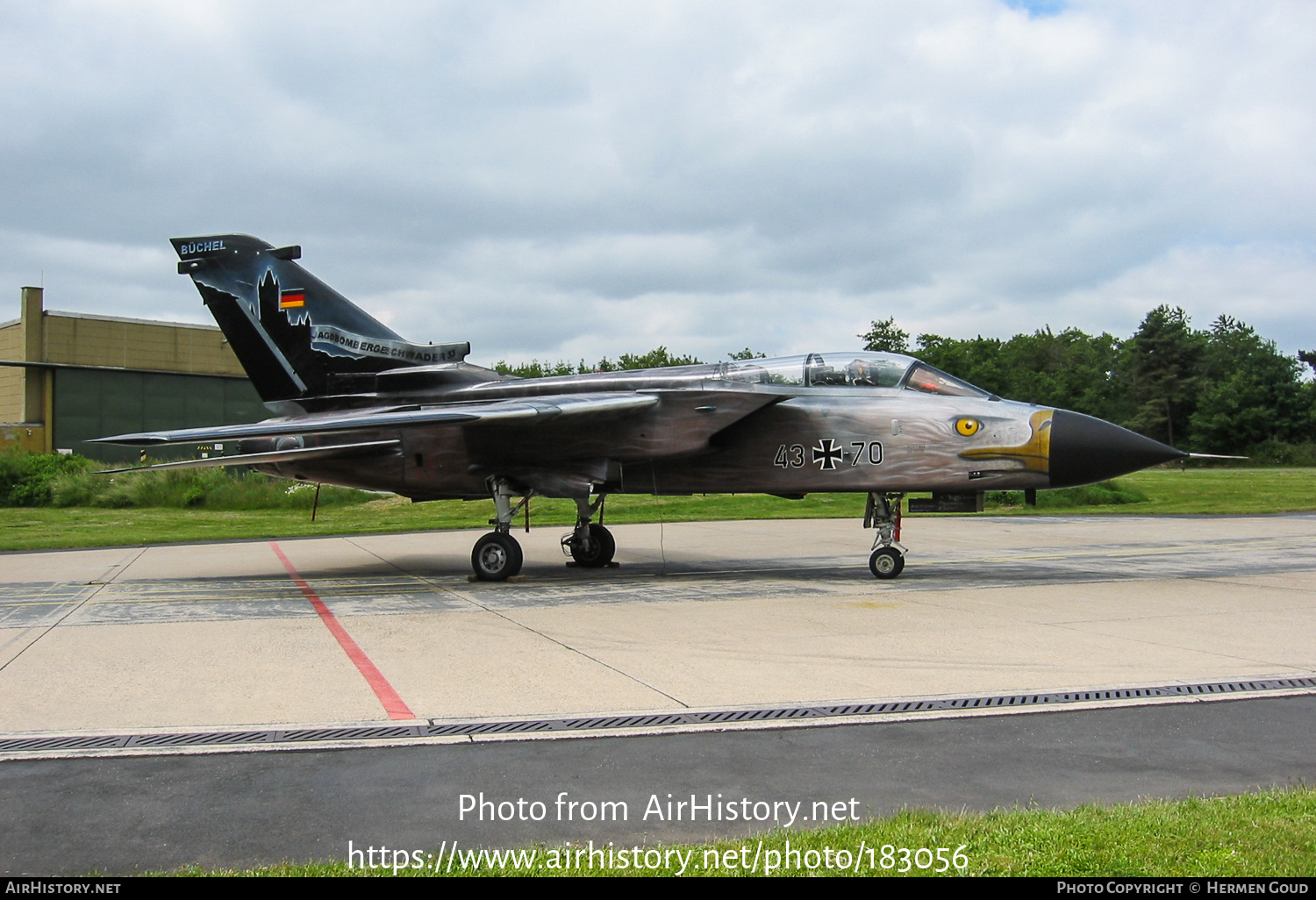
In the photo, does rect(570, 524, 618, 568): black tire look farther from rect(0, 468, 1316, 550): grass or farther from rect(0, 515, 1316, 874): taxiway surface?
rect(0, 468, 1316, 550): grass

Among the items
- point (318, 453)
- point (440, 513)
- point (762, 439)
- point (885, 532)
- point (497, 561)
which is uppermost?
point (762, 439)

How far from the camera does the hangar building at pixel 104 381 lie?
155 feet

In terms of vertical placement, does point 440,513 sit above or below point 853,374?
below

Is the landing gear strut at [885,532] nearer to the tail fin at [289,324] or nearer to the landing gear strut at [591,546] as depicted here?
the landing gear strut at [591,546]

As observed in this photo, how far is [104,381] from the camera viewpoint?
48.3m

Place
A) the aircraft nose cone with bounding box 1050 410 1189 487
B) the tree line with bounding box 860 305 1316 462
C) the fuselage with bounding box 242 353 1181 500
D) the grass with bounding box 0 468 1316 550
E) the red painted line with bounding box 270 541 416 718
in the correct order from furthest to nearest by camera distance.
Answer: the tree line with bounding box 860 305 1316 462 → the grass with bounding box 0 468 1316 550 → the fuselage with bounding box 242 353 1181 500 → the aircraft nose cone with bounding box 1050 410 1189 487 → the red painted line with bounding box 270 541 416 718

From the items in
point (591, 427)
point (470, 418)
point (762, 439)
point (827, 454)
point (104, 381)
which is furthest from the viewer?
point (104, 381)

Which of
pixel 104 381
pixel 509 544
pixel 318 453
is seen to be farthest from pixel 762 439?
pixel 104 381

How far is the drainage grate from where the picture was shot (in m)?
5.14

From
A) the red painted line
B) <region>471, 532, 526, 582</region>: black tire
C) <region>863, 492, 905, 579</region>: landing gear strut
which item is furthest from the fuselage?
the red painted line

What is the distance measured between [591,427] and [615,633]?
4.84 m

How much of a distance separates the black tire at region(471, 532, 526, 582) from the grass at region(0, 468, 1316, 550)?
33.9ft

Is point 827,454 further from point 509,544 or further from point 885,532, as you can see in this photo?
point 509,544

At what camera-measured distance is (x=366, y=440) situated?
13.8 m
